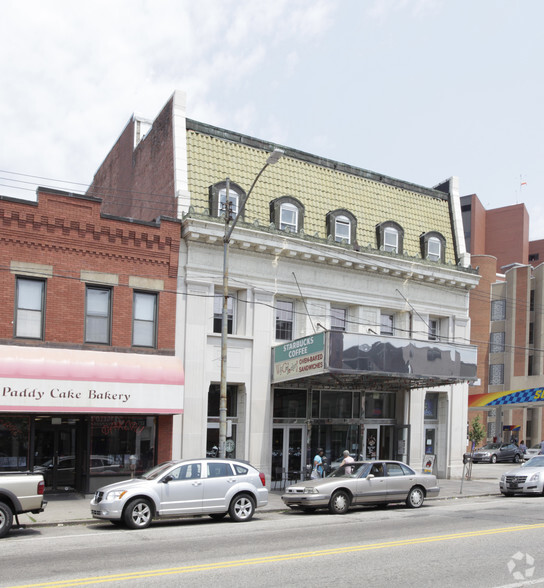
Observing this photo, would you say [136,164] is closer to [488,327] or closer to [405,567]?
[405,567]

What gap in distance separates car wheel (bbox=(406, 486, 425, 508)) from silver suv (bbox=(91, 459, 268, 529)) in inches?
187

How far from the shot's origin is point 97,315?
860 inches

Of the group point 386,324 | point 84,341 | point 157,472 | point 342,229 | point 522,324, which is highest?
point 342,229

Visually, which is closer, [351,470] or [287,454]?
[351,470]

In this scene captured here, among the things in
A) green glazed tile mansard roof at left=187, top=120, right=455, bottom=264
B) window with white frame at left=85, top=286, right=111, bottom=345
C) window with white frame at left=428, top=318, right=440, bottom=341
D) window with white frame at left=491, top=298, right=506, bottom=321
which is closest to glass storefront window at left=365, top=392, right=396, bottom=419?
window with white frame at left=428, top=318, right=440, bottom=341

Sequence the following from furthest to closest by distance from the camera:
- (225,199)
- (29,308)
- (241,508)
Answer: (225,199)
(29,308)
(241,508)

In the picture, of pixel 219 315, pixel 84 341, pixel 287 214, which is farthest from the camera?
pixel 287 214

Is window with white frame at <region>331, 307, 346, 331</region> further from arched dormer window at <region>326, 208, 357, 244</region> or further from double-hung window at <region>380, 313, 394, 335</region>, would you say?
arched dormer window at <region>326, 208, 357, 244</region>

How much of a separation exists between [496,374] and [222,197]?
55.3 meters

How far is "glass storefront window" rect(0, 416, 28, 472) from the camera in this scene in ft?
65.5

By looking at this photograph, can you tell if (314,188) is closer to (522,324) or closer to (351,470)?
(351,470)

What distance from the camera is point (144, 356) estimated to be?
72.1ft

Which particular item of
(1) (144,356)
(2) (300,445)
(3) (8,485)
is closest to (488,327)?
(2) (300,445)

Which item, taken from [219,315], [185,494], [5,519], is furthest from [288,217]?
[5,519]
